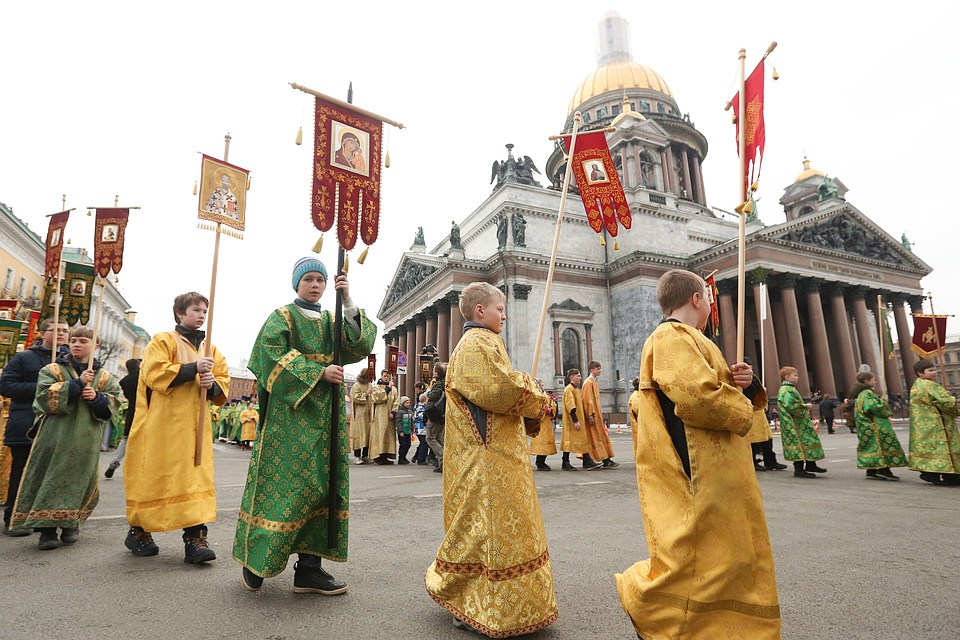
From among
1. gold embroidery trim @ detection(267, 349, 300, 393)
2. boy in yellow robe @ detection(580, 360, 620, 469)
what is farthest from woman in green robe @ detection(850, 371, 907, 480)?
gold embroidery trim @ detection(267, 349, 300, 393)

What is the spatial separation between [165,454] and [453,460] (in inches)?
97.1

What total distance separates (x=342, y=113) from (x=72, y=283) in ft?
18.4

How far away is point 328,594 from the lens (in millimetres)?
3336

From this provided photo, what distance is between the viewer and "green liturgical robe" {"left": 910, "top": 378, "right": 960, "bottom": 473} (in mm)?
7980

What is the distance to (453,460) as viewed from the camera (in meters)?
3.06

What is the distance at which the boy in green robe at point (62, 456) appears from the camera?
4.70 m

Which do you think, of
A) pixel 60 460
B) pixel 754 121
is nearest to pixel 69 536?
pixel 60 460

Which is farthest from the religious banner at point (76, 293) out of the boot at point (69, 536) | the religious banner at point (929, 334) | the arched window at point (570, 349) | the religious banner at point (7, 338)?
the arched window at point (570, 349)

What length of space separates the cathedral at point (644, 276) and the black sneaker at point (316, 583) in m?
25.3

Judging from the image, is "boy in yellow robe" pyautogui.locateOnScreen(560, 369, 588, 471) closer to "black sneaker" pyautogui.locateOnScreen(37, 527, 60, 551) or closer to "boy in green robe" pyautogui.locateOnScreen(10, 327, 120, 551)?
"boy in green robe" pyautogui.locateOnScreen(10, 327, 120, 551)

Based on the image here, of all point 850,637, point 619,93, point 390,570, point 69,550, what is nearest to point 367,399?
point 69,550

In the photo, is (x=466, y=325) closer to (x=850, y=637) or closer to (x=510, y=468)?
(x=510, y=468)

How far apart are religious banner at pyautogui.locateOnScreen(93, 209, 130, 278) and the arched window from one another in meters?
27.3

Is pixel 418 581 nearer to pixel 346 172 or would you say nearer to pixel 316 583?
pixel 316 583
